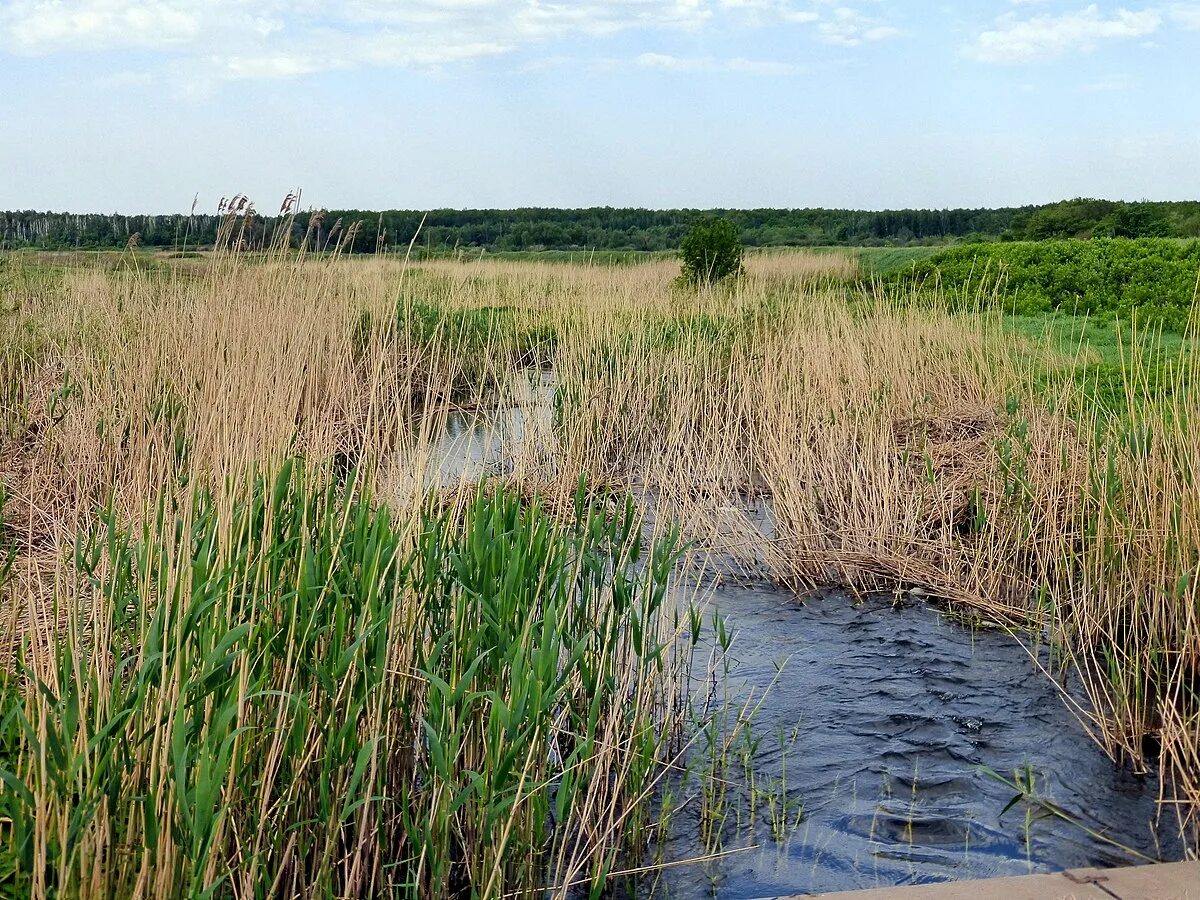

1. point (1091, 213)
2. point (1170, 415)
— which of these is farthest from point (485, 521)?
point (1091, 213)

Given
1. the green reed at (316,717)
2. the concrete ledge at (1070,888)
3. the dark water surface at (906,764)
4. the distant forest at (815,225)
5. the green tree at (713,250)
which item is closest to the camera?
the green reed at (316,717)


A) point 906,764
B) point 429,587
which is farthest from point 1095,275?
point 429,587

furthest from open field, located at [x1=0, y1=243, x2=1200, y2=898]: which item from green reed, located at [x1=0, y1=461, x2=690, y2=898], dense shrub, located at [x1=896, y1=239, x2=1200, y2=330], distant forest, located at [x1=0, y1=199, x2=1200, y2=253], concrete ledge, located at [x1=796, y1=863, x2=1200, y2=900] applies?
distant forest, located at [x1=0, y1=199, x2=1200, y2=253]

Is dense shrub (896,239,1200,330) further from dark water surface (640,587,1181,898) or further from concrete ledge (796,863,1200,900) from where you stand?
concrete ledge (796,863,1200,900)

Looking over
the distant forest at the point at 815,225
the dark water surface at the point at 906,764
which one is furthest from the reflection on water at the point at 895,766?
the distant forest at the point at 815,225

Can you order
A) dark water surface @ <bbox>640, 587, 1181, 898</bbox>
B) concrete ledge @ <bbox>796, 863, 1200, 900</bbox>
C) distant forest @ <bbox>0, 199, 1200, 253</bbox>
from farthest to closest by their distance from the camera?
distant forest @ <bbox>0, 199, 1200, 253</bbox>
dark water surface @ <bbox>640, 587, 1181, 898</bbox>
concrete ledge @ <bbox>796, 863, 1200, 900</bbox>

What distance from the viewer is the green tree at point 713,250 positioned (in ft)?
55.2

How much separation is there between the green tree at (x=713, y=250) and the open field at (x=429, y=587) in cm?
969

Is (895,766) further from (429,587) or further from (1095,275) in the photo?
(1095,275)

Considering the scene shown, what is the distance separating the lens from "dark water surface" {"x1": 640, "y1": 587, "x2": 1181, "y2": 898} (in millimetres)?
2900

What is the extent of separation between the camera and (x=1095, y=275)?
15.8 metres

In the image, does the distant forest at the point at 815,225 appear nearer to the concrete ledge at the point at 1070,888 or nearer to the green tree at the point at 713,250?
the green tree at the point at 713,250

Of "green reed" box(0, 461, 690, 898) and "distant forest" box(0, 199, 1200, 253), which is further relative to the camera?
"distant forest" box(0, 199, 1200, 253)

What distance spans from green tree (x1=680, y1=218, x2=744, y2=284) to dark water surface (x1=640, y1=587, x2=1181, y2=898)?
12.4 meters
